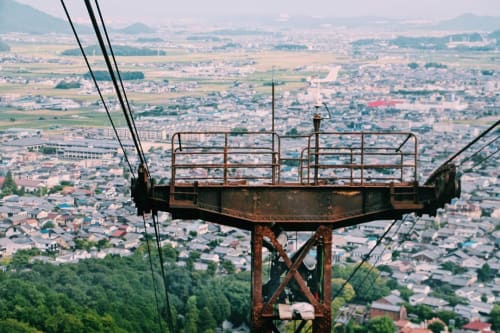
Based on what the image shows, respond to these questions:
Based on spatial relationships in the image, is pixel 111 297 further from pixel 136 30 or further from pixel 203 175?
pixel 136 30

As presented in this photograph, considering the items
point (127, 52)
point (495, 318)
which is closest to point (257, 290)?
point (495, 318)

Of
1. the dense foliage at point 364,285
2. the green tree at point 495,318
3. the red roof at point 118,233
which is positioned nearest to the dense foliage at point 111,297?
the dense foliage at point 364,285

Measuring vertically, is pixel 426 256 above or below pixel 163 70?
below

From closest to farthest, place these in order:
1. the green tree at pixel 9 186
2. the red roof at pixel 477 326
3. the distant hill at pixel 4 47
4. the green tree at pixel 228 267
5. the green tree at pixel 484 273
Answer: the red roof at pixel 477 326 < the green tree at pixel 228 267 < the green tree at pixel 484 273 < the green tree at pixel 9 186 < the distant hill at pixel 4 47

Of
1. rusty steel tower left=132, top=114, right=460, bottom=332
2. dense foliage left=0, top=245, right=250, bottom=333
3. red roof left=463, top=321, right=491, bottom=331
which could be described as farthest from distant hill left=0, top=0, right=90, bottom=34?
rusty steel tower left=132, top=114, right=460, bottom=332

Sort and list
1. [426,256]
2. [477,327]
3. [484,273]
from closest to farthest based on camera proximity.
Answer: [477,327] → [484,273] → [426,256]

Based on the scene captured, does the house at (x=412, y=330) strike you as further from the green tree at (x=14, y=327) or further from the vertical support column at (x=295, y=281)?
the vertical support column at (x=295, y=281)

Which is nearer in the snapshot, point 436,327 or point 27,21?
point 436,327
